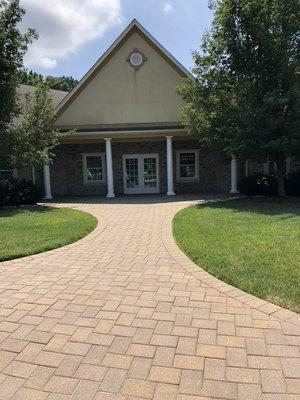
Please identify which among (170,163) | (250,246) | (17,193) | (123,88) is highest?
(123,88)

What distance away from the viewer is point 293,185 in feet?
56.1

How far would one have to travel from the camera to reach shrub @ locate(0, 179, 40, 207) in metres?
16.4

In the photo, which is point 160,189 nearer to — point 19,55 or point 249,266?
point 19,55

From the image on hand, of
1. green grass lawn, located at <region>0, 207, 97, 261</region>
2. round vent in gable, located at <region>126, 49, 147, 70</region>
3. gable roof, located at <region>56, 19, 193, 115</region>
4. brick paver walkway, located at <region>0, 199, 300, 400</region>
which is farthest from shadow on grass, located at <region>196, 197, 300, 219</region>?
round vent in gable, located at <region>126, 49, 147, 70</region>

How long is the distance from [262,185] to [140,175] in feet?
22.8

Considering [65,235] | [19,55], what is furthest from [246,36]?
[65,235]

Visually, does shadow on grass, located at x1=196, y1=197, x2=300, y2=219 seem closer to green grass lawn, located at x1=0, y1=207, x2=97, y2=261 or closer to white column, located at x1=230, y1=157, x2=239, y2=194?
white column, located at x1=230, y1=157, x2=239, y2=194

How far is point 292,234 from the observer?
326 inches

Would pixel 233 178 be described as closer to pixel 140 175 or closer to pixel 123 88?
pixel 140 175

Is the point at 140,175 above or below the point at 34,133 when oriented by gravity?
below

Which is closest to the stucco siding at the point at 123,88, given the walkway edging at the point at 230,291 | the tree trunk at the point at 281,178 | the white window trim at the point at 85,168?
the white window trim at the point at 85,168

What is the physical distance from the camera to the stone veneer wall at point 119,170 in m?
21.1

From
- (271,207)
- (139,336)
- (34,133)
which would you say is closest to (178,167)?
(34,133)

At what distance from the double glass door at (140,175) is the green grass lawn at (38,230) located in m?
7.90
